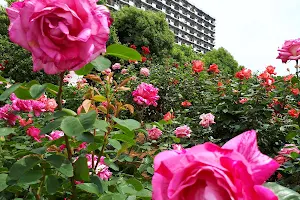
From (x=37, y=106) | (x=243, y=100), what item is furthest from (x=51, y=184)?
(x=243, y=100)

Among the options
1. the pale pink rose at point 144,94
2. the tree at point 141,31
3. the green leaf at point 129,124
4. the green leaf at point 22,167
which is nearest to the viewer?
the green leaf at point 22,167

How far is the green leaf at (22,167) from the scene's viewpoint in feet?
2.33

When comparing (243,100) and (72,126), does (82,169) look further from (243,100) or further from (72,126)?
(243,100)

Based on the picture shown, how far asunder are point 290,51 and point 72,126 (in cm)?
116

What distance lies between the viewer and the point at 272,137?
284cm

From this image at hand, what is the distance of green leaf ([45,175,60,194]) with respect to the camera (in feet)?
2.54

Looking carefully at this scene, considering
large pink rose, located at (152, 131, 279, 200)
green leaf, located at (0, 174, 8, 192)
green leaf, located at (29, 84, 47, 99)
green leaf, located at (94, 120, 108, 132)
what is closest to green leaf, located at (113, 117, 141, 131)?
green leaf, located at (94, 120, 108, 132)

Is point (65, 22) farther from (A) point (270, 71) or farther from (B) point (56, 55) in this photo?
(A) point (270, 71)

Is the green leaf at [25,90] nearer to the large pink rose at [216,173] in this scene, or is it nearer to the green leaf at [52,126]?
the green leaf at [52,126]

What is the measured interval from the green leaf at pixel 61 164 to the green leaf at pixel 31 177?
5 centimetres

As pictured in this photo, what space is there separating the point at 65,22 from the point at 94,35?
6 cm

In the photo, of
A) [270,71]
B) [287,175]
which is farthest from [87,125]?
[270,71]

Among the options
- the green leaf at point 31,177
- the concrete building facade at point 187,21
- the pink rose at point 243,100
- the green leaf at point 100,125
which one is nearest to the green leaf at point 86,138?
the green leaf at point 100,125

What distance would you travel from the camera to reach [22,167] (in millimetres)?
732
